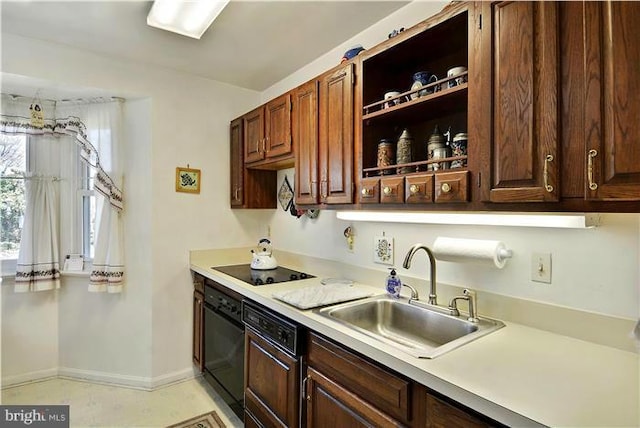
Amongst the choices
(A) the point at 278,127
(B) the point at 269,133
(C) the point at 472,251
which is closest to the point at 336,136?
(A) the point at 278,127

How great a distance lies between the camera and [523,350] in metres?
1.10

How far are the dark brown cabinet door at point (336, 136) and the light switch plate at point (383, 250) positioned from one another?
15.0 inches

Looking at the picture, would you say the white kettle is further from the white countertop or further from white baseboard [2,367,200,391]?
the white countertop

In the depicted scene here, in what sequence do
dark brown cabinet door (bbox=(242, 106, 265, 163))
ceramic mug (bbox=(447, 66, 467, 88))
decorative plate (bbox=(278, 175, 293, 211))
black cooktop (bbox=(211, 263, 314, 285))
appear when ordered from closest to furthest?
ceramic mug (bbox=(447, 66, 467, 88)), black cooktop (bbox=(211, 263, 314, 285)), dark brown cabinet door (bbox=(242, 106, 265, 163)), decorative plate (bbox=(278, 175, 293, 211))

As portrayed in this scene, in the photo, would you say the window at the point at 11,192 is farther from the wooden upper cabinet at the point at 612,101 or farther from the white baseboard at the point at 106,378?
the wooden upper cabinet at the point at 612,101

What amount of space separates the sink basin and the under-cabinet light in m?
0.41

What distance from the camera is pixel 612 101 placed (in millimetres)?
860

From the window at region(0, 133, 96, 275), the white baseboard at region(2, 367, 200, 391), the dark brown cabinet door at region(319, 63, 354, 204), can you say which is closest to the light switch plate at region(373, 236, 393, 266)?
the dark brown cabinet door at region(319, 63, 354, 204)

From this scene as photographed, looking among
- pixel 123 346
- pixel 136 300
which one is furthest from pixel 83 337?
pixel 136 300

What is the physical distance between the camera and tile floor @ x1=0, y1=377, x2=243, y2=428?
213 centimetres

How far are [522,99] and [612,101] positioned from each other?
0.72 feet

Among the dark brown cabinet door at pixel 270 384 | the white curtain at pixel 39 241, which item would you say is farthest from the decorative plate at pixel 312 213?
the white curtain at pixel 39 241

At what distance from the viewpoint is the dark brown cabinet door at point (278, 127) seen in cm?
213

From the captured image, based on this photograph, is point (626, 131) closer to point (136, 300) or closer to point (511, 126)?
point (511, 126)
